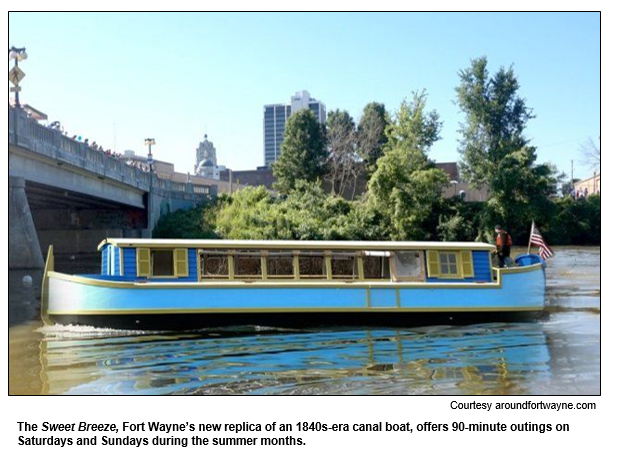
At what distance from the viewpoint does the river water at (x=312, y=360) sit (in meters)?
12.3

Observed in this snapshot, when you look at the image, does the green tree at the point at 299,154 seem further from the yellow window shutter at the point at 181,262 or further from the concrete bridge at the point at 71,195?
the yellow window shutter at the point at 181,262

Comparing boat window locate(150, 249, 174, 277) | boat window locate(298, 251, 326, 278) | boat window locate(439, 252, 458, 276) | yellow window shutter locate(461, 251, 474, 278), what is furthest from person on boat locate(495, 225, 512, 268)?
boat window locate(150, 249, 174, 277)

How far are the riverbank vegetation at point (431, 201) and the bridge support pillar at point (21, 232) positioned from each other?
50.2 ft

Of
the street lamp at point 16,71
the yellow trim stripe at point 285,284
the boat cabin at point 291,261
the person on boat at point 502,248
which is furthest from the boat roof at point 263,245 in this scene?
the street lamp at point 16,71

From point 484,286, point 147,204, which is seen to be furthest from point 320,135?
Result: point 484,286

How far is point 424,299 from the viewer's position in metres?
18.7

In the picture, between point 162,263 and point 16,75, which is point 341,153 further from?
point 162,263

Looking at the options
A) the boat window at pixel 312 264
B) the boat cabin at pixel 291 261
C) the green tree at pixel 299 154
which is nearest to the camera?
the boat cabin at pixel 291 261

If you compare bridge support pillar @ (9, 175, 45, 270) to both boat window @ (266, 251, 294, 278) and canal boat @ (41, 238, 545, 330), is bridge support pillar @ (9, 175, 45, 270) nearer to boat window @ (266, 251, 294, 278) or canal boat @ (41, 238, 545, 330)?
canal boat @ (41, 238, 545, 330)

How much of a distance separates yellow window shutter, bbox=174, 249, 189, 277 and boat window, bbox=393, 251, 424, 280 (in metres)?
5.30

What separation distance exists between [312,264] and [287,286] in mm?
1245

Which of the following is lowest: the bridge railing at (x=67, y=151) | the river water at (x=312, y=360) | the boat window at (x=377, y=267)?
the river water at (x=312, y=360)

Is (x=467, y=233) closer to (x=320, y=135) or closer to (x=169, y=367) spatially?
(x=320, y=135)
